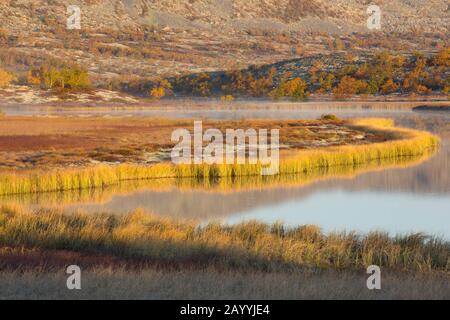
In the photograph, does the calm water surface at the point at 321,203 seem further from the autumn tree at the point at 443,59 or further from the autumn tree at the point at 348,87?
the autumn tree at the point at 443,59

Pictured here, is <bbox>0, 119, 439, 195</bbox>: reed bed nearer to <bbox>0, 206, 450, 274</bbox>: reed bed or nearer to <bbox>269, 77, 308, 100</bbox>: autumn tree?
<bbox>0, 206, 450, 274</bbox>: reed bed

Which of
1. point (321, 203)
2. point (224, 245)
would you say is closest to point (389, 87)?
point (321, 203)

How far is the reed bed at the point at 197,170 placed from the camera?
95.9 ft


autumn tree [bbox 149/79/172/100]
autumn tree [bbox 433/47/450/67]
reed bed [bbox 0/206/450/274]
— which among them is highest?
autumn tree [bbox 433/47/450/67]

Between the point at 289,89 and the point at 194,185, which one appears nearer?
the point at 194,185

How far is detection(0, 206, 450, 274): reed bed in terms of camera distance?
1535cm

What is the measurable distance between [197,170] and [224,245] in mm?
17848

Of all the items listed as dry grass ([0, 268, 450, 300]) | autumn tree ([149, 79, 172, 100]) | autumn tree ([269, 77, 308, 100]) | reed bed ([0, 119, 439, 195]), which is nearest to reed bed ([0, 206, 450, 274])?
dry grass ([0, 268, 450, 300])

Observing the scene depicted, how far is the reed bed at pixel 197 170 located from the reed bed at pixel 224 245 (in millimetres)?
9600

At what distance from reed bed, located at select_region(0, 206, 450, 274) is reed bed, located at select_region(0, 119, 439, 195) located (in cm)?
960

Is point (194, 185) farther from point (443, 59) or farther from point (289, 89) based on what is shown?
point (443, 59)

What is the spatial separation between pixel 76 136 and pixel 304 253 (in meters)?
35.9

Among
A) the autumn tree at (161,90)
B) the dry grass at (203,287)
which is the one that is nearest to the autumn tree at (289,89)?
the autumn tree at (161,90)

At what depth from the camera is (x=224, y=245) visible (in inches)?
653
